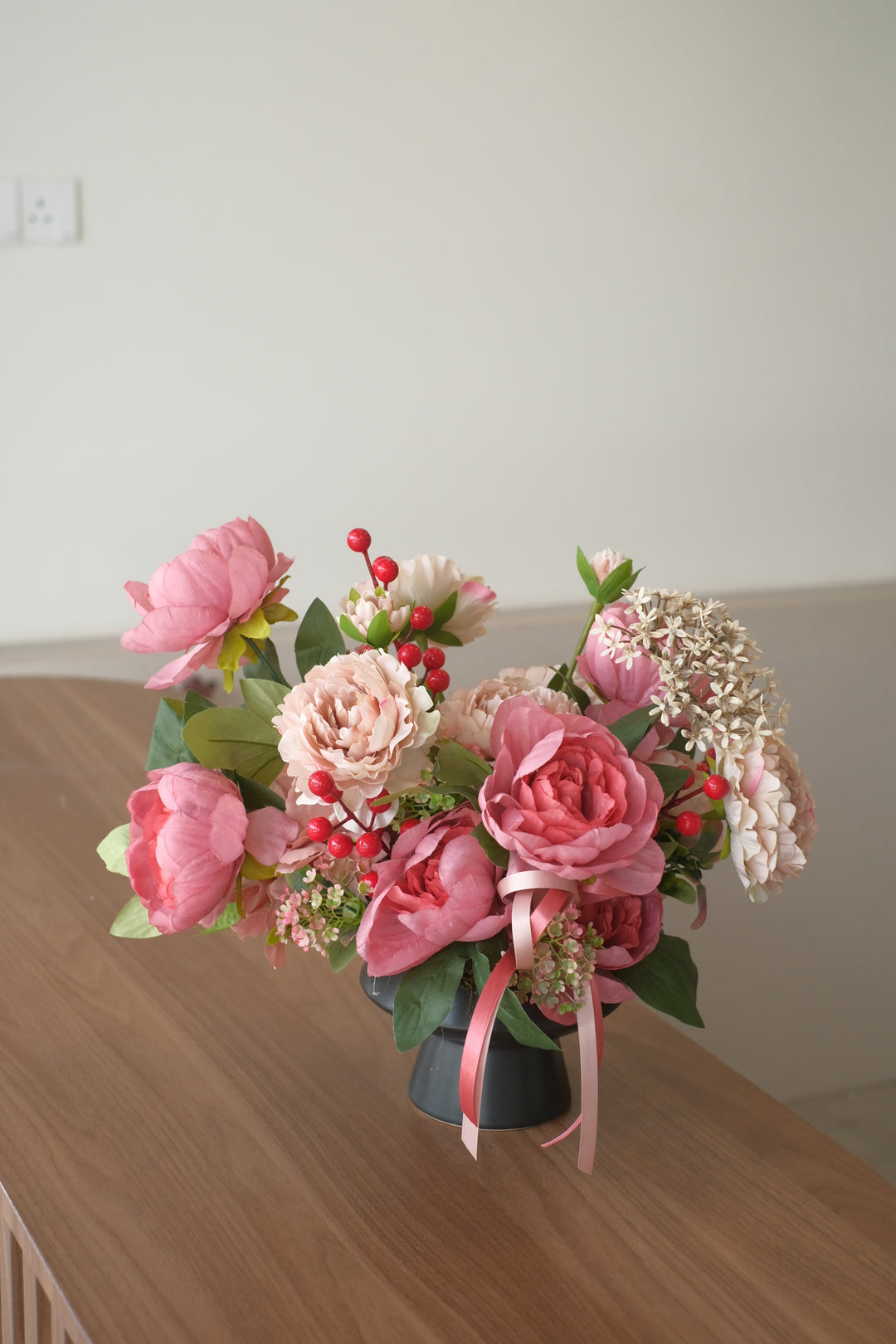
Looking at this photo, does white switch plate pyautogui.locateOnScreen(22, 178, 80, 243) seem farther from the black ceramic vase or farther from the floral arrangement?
the black ceramic vase

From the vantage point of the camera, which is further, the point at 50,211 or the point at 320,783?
the point at 50,211

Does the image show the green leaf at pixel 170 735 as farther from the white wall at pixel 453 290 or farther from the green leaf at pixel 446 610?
the white wall at pixel 453 290

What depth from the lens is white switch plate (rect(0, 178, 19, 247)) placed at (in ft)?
5.60

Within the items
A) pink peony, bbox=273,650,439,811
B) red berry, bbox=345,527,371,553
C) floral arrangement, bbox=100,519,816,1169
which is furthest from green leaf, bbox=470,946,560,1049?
red berry, bbox=345,527,371,553

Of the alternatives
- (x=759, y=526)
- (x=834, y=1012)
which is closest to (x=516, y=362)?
(x=759, y=526)

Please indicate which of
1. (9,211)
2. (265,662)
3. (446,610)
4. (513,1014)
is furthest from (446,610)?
(9,211)

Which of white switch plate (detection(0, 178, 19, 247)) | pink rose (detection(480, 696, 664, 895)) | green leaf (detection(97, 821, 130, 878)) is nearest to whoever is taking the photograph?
pink rose (detection(480, 696, 664, 895))

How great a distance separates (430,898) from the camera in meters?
0.58

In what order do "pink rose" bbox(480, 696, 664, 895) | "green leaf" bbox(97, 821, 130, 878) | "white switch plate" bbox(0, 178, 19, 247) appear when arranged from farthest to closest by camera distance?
"white switch plate" bbox(0, 178, 19, 247), "green leaf" bbox(97, 821, 130, 878), "pink rose" bbox(480, 696, 664, 895)

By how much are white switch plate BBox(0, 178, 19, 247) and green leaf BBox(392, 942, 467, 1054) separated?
1.49 meters

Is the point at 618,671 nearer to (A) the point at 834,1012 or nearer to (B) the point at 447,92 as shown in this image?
(B) the point at 447,92

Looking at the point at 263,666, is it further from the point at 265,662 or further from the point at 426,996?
the point at 426,996

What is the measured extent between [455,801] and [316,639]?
14cm

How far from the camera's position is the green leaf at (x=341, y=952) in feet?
2.03
